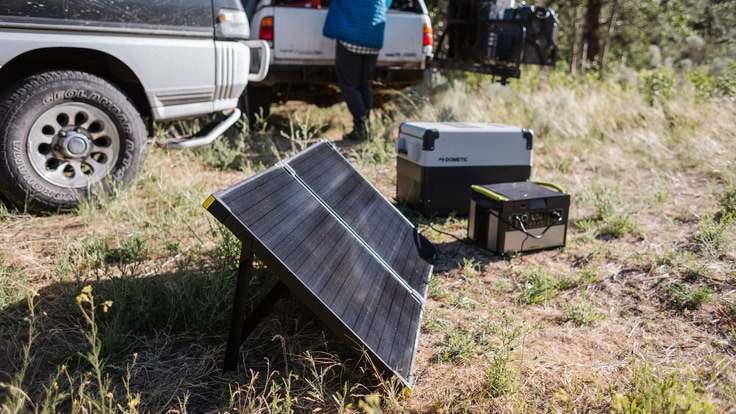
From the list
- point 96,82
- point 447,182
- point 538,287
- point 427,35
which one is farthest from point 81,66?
point 427,35

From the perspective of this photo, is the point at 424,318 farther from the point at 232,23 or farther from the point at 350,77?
the point at 350,77

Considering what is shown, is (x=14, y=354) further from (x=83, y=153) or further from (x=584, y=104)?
(x=584, y=104)

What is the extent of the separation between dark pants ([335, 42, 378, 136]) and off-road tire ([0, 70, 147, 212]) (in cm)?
Result: 289

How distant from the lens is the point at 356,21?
7090 millimetres

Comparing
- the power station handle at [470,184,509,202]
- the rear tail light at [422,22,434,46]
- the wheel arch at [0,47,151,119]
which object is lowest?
the power station handle at [470,184,509,202]

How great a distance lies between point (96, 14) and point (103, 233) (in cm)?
150

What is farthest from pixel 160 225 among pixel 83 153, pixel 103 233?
pixel 83 153

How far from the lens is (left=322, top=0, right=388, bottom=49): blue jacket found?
23.2ft

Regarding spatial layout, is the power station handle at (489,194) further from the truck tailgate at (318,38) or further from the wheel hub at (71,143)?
the truck tailgate at (318,38)

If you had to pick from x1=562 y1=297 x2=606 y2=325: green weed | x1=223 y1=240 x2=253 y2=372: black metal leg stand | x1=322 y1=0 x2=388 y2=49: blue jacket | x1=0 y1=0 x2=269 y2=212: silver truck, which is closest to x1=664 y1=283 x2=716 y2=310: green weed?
x1=562 y1=297 x2=606 y2=325: green weed

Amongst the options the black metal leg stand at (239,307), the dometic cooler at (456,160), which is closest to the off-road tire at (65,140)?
the dometic cooler at (456,160)

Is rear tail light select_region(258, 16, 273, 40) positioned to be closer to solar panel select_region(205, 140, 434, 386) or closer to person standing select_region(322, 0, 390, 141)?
person standing select_region(322, 0, 390, 141)

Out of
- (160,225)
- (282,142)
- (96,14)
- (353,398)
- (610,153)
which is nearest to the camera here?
(353,398)

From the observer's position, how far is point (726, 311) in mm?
3596
